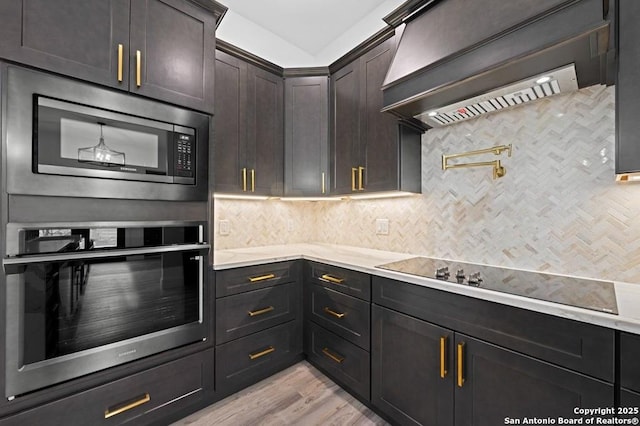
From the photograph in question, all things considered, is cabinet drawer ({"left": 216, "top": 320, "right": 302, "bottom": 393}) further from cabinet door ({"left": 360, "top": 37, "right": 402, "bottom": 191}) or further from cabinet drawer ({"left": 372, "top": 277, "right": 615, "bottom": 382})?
cabinet door ({"left": 360, "top": 37, "right": 402, "bottom": 191})

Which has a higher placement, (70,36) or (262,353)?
(70,36)

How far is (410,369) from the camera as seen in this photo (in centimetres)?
149

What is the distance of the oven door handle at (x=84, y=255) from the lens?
1159 millimetres

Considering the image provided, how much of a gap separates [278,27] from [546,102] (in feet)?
7.68

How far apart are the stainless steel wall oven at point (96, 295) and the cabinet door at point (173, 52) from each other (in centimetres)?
76

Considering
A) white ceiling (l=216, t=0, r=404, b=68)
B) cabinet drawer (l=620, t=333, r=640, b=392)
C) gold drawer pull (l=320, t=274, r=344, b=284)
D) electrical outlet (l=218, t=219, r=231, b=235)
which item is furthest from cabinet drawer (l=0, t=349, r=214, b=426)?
white ceiling (l=216, t=0, r=404, b=68)

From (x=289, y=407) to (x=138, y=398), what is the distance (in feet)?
2.88

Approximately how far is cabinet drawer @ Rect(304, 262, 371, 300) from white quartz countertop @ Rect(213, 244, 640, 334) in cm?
4

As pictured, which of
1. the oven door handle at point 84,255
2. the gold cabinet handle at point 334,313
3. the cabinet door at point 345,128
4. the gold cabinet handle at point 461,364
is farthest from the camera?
the cabinet door at point 345,128

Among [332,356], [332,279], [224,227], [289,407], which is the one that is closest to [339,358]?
[332,356]

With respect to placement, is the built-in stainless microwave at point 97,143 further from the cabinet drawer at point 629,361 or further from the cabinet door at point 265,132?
the cabinet drawer at point 629,361

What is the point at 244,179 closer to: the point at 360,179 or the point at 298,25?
the point at 360,179

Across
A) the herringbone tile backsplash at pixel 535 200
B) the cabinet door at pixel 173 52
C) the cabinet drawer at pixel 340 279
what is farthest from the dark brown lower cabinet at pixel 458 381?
the cabinet door at pixel 173 52

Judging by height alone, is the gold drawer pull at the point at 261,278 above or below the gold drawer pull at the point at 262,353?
above
